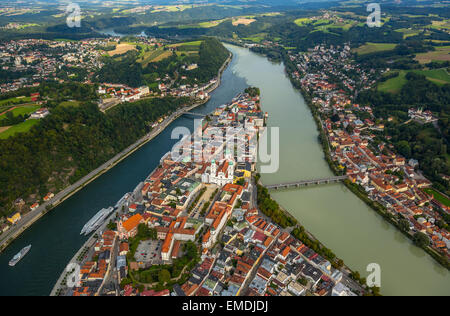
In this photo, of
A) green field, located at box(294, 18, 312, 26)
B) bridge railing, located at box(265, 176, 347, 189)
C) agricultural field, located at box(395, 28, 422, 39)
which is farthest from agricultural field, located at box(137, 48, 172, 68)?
agricultural field, located at box(395, 28, 422, 39)

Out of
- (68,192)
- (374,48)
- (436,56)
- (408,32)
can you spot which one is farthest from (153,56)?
(408,32)

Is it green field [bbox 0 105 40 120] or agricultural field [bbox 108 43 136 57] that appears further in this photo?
agricultural field [bbox 108 43 136 57]

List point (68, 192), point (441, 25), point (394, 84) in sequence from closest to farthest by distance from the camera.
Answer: point (68, 192)
point (394, 84)
point (441, 25)

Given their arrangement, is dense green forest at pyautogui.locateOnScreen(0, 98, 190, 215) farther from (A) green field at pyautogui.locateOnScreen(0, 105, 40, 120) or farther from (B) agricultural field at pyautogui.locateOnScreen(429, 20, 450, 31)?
(B) agricultural field at pyautogui.locateOnScreen(429, 20, 450, 31)

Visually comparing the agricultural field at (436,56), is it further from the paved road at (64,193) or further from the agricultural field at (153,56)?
the agricultural field at (153,56)

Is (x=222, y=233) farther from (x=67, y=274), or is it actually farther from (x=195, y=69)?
(x=195, y=69)

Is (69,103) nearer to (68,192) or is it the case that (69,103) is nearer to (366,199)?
(68,192)

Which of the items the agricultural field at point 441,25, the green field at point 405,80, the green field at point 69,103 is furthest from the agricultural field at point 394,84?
the green field at point 69,103
